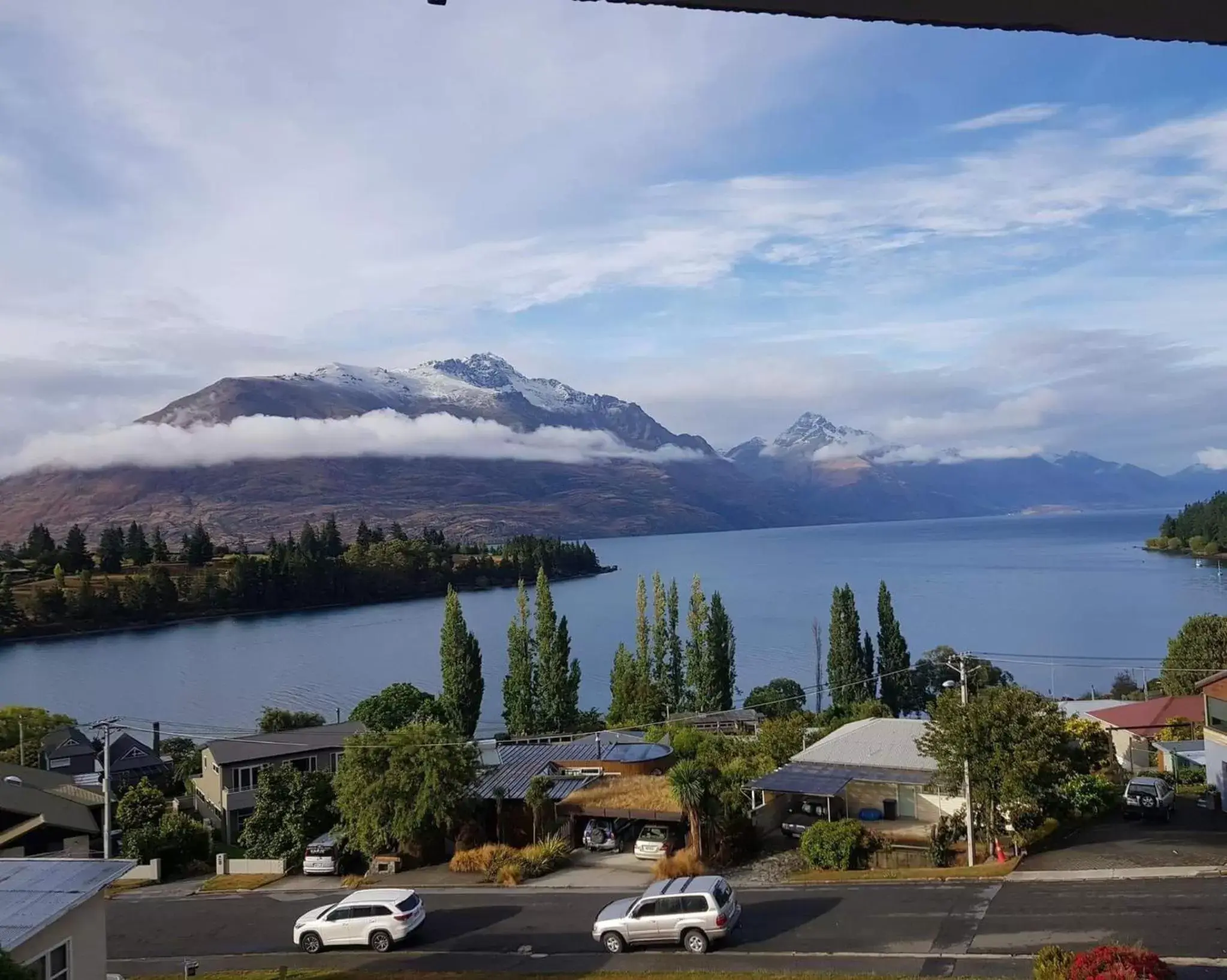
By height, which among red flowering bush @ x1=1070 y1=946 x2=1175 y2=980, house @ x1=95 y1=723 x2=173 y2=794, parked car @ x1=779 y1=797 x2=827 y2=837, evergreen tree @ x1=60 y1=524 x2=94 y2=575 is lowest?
house @ x1=95 y1=723 x2=173 y2=794

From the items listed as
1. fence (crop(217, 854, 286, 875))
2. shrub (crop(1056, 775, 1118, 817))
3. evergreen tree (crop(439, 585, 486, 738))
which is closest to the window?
fence (crop(217, 854, 286, 875))

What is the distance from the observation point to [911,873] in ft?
81.5

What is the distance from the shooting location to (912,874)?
2483 cm

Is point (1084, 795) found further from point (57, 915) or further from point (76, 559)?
point (76, 559)

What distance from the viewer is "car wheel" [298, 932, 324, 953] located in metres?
21.1

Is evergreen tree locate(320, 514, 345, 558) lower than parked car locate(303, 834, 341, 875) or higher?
higher

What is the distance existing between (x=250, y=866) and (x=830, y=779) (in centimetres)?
1969

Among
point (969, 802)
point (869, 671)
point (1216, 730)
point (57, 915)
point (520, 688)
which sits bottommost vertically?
point (869, 671)

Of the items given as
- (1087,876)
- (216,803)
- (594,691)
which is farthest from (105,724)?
(594,691)

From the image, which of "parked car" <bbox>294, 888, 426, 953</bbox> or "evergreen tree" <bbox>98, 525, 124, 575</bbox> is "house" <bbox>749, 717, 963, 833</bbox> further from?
"evergreen tree" <bbox>98, 525, 124, 575</bbox>

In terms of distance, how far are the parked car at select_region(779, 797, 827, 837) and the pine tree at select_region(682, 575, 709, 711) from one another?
3266cm

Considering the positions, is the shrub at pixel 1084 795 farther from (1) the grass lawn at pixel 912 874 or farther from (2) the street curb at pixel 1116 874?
(2) the street curb at pixel 1116 874

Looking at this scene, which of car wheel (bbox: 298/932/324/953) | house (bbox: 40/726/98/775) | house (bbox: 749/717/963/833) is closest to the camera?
car wheel (bbox: 298/932/324/953)

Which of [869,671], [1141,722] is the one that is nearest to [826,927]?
[1141,722]
